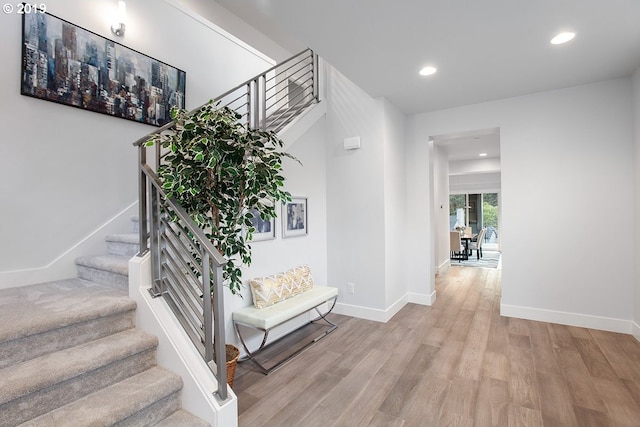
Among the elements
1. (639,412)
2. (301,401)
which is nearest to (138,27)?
(301,401)

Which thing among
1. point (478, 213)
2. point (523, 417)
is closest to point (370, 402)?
point (523, 417)

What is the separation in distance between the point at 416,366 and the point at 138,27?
14.2 ft

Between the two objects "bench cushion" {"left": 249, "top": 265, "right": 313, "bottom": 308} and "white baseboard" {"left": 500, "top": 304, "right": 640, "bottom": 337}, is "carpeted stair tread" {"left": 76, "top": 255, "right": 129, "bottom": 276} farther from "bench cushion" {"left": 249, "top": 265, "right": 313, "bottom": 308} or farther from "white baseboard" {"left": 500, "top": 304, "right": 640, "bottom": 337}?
"white baseboard" {"left": 500, "top": 304, "right": 640, "bottom": 337}

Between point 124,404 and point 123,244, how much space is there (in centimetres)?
162

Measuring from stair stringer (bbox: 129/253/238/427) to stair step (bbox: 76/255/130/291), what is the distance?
1.12 ft

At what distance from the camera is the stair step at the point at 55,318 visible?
157 centimetres

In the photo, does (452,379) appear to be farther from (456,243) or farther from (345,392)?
(456,243)

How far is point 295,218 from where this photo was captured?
11.9 feet

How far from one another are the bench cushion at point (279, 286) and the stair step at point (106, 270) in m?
1.03

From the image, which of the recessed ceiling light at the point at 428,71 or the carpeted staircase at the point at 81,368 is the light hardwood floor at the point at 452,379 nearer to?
the carpeted staircase at the point at 81,368

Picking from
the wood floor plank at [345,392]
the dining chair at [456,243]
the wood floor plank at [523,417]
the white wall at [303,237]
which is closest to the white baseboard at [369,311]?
the white wall at [303,237]

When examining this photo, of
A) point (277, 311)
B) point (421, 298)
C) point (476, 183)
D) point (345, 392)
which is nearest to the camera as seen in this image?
point (345, 392)

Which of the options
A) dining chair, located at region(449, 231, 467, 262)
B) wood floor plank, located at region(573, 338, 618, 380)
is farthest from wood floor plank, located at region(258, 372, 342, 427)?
dining chair, located at region(449, 231, 467, 262)

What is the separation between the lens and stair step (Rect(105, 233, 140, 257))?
2660 mm
